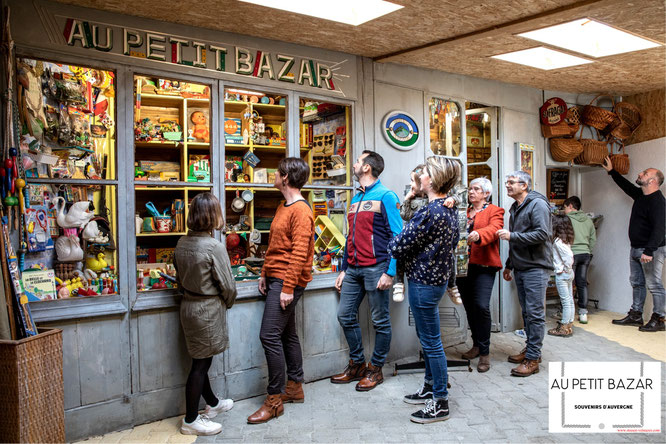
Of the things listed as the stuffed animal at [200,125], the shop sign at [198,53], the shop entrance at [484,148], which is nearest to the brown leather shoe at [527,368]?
the shop entrance at [484,148]

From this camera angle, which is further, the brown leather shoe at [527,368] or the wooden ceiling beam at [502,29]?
the brown leather shoe at [527,368]

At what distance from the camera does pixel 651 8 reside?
12.1 ft

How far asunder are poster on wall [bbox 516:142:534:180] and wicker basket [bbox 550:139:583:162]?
0.41 m

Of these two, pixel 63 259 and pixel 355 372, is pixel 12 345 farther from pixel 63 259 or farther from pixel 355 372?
pixel 355 372

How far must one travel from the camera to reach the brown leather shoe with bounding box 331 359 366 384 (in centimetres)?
412

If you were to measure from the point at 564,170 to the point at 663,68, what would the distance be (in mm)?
1990

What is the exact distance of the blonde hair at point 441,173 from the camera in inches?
130

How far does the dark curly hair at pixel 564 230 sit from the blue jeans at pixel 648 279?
94 cm

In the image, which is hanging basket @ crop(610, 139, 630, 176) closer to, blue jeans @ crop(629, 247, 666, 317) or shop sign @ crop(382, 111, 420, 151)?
blue jeans @ crop(629, 247, 666, 317)

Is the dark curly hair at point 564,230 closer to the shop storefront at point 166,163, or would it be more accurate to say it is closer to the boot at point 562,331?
the boot at point 562,331

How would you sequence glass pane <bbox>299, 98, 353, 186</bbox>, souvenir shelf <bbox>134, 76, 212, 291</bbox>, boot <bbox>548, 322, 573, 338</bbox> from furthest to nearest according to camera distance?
boot <bbox>548, 322, 573, 338</bbox>, glass pane <bbox>299, 98, 353, 186</bbox>, souvenir shelf <bbox>134, 76, 212, 291</bbox>

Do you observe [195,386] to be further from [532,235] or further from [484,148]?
[484,148]

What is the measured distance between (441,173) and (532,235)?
1.37m

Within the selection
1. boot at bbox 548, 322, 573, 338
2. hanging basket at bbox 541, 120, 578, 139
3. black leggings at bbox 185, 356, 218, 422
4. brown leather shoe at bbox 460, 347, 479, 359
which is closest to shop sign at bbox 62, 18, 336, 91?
black leggings at bbox 185, 356, 218, 422
